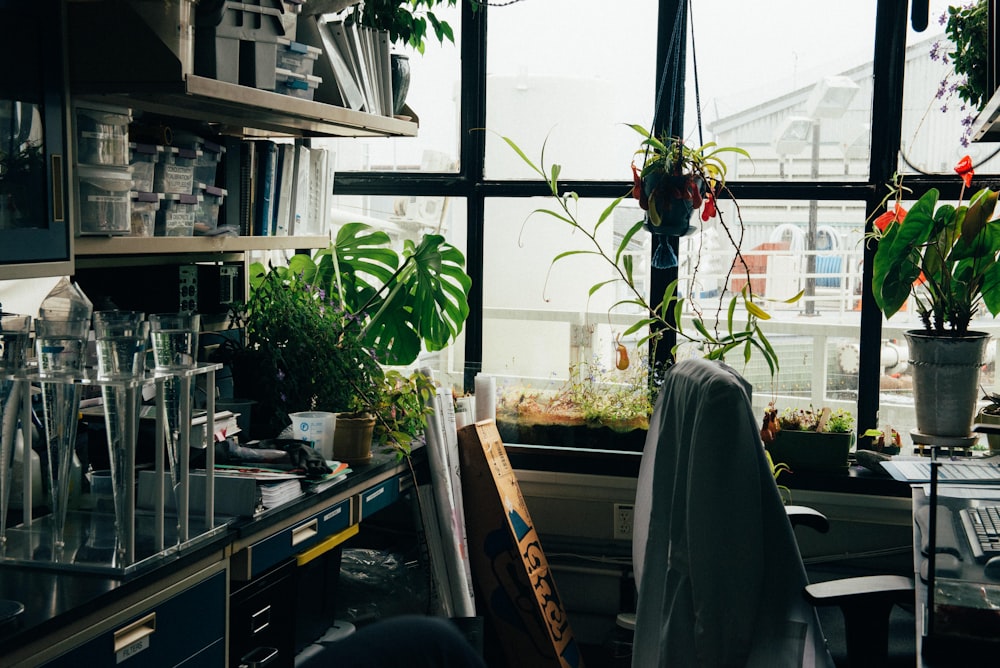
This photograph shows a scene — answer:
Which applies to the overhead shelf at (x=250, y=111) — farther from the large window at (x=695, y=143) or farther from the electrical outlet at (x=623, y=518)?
the electrical outlet at (x=623, y=518)

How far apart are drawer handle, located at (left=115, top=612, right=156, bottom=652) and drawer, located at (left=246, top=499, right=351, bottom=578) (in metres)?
0.33

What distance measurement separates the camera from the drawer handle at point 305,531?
2240 mm

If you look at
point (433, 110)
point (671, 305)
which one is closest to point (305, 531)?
point (671, 305)

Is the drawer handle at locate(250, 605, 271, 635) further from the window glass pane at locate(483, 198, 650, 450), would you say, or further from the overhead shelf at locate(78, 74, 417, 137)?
the window glass pane at locate(483, 198, 650, 450)

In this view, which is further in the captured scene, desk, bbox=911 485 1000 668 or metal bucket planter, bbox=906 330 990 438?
metal bucket planter, bbox=906 330 990 438

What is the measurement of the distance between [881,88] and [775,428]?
3.89ft

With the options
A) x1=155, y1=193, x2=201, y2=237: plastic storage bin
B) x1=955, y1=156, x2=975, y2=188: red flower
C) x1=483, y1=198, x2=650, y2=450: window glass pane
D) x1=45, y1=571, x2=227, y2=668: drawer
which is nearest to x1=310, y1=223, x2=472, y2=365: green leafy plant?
x1=483, y1=198, x2=650, y2=450: window glass pane

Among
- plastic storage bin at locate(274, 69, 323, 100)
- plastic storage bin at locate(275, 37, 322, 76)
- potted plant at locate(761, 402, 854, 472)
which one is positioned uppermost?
plastic storage bin at locate(275, 37, 322, 76)

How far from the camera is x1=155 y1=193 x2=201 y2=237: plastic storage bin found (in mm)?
2430

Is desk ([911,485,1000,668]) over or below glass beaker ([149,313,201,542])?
below

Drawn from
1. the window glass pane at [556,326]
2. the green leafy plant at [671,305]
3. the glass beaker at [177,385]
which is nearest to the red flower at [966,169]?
the green leafy plant at [671,305]

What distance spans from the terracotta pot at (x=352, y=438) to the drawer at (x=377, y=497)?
9cm

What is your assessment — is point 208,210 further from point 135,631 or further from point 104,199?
point 135,631

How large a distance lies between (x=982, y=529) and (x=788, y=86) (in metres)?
1.85
